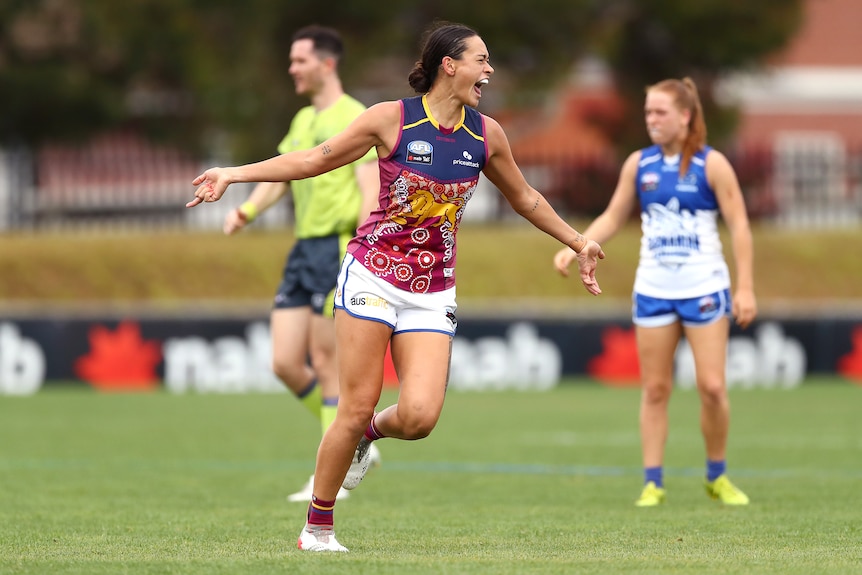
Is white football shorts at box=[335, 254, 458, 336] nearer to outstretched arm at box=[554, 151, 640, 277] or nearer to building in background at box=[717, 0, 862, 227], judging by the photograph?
outstretched arm at box=[554, 151, 640, 277]

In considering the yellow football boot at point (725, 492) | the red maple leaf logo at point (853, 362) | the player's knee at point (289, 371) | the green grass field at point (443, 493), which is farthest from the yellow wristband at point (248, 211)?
the red maple leaf logo at point (853, 362)

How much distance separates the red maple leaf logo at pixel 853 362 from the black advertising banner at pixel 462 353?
0.01 m

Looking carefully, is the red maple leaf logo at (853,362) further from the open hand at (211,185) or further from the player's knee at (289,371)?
the open hand at (211,185)

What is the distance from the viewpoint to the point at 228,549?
6.52 metres

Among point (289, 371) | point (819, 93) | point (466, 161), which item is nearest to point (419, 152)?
point (466, 161)

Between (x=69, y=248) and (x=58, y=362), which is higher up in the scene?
(x=69, y=248)

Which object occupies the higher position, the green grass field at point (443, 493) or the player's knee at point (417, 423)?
the player's knee at point (417, 423)

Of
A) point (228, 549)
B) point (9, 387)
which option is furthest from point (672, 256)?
point (9, 387)

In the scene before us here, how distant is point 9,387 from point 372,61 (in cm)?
808

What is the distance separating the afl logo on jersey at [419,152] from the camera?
641cm

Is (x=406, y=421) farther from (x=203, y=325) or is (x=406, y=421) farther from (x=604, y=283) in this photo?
(x=604, y=283)

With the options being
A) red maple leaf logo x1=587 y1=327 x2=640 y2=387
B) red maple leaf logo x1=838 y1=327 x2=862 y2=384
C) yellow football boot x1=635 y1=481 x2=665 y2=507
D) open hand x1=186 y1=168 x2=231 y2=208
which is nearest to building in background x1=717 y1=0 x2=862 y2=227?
red maple leaf logo x1=838 y1=327 x2=862 y2=384

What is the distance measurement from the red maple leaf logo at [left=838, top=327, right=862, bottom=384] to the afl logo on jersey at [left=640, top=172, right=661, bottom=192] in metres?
10.5

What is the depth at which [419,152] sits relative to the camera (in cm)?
641
